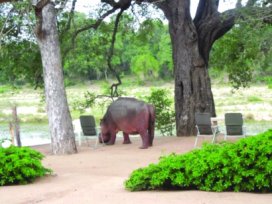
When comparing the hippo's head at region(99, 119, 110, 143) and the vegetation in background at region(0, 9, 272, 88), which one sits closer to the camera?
the hippo's head at region(99, 119, 110, 143)

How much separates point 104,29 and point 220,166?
1655 cm

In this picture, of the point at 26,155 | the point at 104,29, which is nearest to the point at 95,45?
the point at 104,29

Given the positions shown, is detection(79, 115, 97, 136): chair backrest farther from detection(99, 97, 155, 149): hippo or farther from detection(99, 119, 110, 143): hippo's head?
detection(99, 97, 155, 149): hippo

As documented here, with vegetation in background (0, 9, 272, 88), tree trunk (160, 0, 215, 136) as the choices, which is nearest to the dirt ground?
tree trunk (160, 0, 215, 136)

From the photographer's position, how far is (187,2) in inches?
694

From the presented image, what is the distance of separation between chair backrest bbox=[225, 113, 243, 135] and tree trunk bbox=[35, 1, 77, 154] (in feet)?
13.5

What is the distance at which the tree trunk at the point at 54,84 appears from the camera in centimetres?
1393

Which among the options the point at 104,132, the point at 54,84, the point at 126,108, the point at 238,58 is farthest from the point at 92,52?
the point at 54,84

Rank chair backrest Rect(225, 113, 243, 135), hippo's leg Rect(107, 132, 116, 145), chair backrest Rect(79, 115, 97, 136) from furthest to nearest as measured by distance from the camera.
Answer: hippo's leg Rect(107, 132, 116, 145) < chair backrest Rect(79, 115, 97, 136) < chair backrest Rect(225, 113, 243, 135)

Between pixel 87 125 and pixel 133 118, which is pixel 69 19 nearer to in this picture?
pixel 87 125

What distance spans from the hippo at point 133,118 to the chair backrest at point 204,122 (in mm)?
1303

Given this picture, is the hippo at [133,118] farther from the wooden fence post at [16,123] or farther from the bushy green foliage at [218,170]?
the bushy green foliage at [218,170]

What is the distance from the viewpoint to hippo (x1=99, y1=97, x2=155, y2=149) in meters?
14.7

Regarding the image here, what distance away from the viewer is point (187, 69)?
57.4 feet
